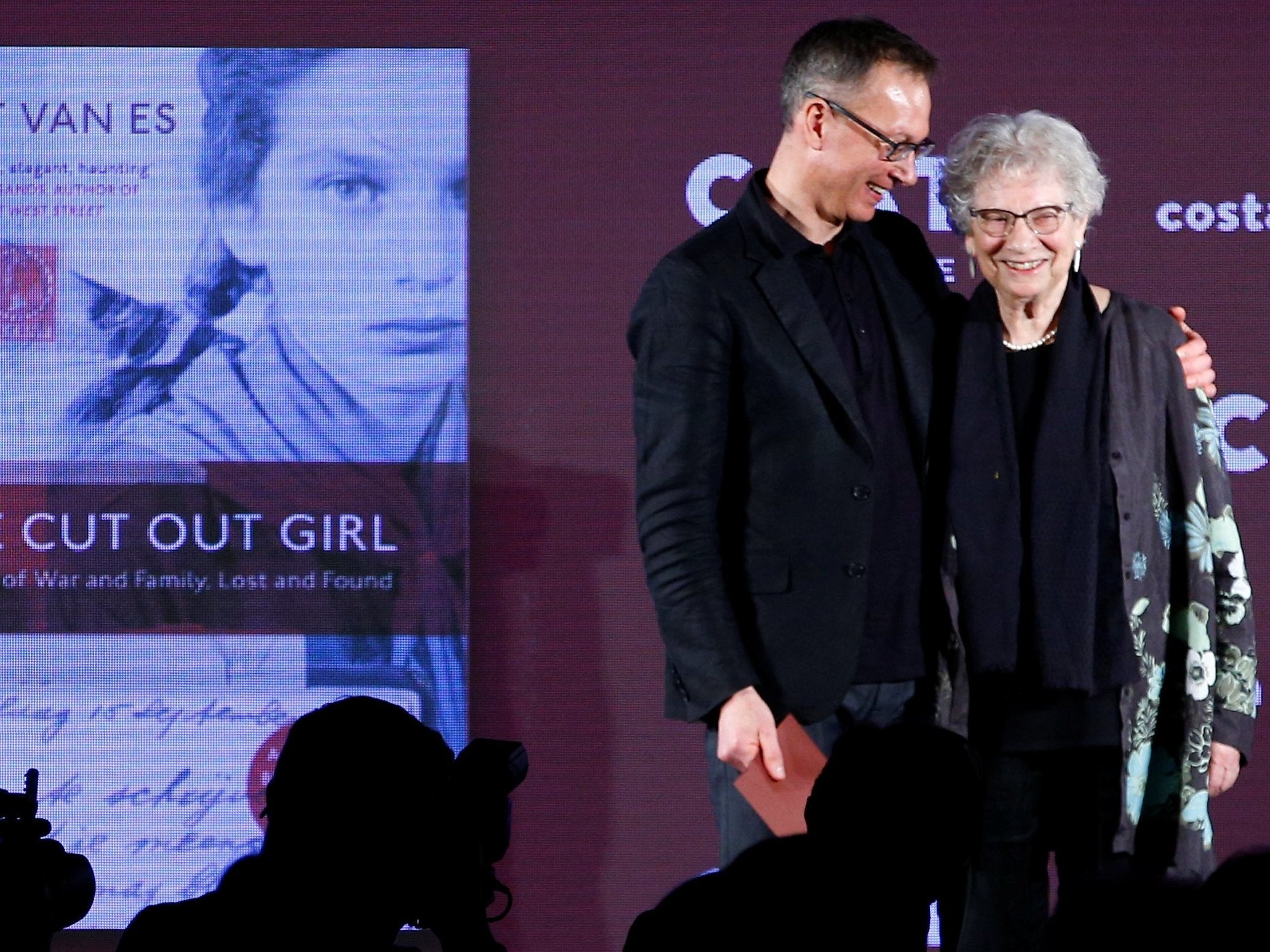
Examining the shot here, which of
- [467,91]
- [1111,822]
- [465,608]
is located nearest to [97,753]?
[465,608]

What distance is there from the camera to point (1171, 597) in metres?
2.65

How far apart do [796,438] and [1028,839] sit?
71cm

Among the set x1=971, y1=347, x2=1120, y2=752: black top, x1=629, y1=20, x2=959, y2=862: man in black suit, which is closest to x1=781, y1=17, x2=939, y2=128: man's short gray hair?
x1=629, y1=20, x2=959, y2=862: man in black suit

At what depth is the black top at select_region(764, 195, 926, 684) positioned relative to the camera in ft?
8.08

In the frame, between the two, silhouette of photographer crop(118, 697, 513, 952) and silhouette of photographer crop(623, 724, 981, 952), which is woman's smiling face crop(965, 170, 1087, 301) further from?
silhouette of photographer crop(118, 697, 513, 952)

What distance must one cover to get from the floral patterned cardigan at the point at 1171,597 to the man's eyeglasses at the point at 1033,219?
17 cm

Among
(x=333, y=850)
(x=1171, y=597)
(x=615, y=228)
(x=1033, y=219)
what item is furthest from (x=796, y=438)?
(x=615, y=228)

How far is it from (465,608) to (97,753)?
0.92 m

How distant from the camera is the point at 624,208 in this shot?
4.03m

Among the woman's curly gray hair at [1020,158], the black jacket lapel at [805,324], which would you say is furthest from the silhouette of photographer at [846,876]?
the woman's curly gray hair at [1020,158]

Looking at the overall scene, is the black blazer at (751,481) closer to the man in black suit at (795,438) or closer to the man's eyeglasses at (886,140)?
the man in black suit at (795,438)

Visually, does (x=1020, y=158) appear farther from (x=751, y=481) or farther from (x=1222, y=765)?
(x=1222, y=765)

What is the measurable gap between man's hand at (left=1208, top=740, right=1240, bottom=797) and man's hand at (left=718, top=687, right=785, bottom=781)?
719 mm

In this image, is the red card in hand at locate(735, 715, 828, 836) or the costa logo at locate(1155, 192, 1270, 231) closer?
the red card in hand at locate(735, 715, 828, 836)
